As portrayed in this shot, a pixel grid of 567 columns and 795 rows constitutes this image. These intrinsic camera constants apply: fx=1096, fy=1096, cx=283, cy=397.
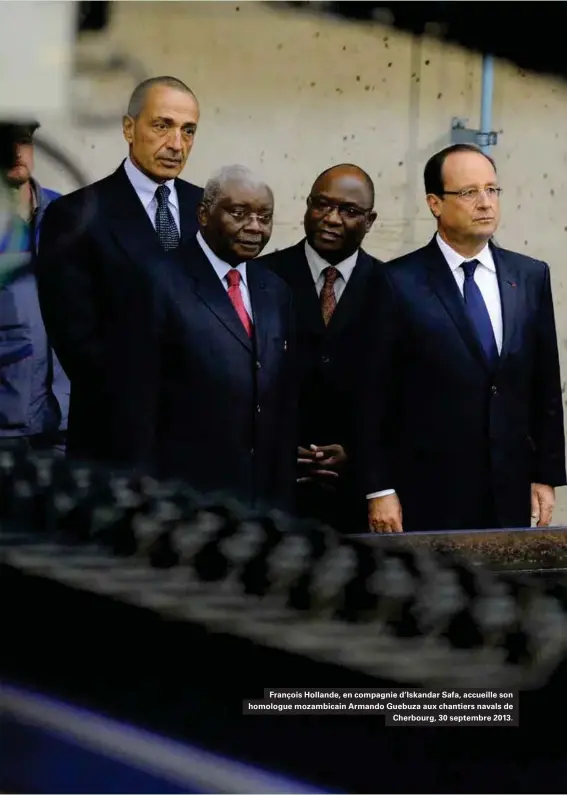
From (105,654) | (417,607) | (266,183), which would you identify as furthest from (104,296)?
(417,607)

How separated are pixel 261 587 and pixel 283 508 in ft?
0.54

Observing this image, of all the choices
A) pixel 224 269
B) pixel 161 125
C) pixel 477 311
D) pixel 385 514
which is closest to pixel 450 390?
pixel 477 311

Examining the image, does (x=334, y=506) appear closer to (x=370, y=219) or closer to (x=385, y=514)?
(x=385, y=514)

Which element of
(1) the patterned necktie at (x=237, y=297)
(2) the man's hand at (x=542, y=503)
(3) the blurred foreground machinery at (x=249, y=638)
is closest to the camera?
(3) the blurred foreground machinery at (x=249, y=638)

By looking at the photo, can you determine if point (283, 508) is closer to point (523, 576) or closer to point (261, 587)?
point (261, 587)

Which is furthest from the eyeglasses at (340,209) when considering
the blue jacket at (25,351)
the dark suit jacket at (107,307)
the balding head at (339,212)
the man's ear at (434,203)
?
the blue jacket at (25,351)

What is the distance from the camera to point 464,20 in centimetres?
189

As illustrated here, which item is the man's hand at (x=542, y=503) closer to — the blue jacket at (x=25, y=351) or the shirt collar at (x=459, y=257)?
the shirt collar at (x=459, y=257)

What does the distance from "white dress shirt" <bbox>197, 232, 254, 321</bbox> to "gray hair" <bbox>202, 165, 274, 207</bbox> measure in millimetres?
68

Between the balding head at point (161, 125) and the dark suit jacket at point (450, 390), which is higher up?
the balding head at point (161, 125)

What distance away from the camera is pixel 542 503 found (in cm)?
206

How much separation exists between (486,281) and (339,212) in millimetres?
307

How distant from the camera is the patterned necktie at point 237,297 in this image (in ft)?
6.31

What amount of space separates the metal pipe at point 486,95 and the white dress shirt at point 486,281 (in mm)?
195
